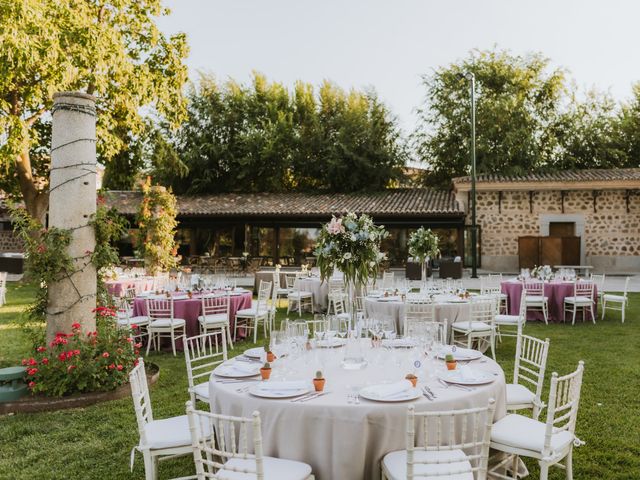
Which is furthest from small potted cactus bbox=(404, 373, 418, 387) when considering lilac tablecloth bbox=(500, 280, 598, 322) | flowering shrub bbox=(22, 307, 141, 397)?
lilac tablecloth bbox=(500, 280, 598, 322)

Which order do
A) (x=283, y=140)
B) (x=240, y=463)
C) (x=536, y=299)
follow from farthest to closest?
1. (x=283, y=140)
2. (x=536, y=299)
3. (x=240, y=463)

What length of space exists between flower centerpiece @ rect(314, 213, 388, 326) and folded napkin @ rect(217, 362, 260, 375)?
128 centimetres

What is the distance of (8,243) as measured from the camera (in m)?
24.8

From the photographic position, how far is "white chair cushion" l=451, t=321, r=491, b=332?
6906 millimetres

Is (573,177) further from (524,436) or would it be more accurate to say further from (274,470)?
(274,470)

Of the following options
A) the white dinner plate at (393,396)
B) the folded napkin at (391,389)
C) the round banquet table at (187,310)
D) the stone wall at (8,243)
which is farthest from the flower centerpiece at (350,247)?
the stone wall at (8,243)

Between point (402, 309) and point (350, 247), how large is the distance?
10.7ft

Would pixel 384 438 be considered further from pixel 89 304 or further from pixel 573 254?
pixel 573 254

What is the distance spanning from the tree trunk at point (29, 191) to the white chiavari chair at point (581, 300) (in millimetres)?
14486

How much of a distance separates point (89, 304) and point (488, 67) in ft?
82.2

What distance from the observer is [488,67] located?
26000 mm

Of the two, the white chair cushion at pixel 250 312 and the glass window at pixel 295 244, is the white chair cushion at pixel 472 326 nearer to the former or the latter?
the white chair cushion at pixel 250 312

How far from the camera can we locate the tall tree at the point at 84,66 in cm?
1241

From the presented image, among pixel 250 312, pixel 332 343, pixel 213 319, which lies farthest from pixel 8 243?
Answer: pixel 332 343
